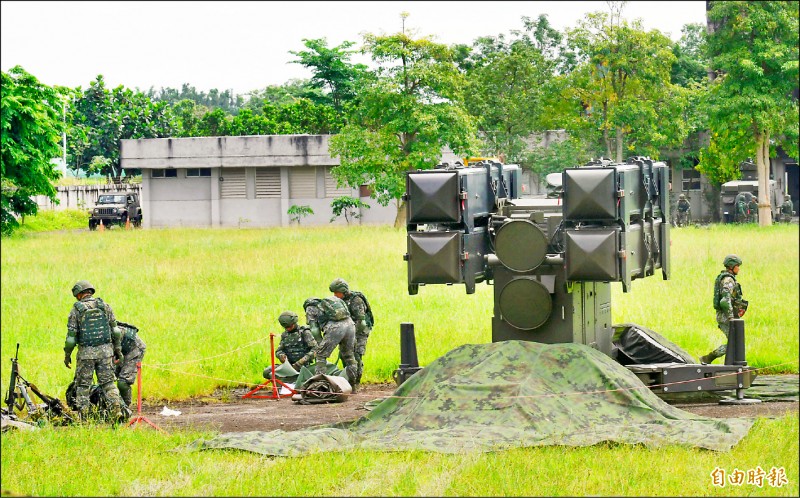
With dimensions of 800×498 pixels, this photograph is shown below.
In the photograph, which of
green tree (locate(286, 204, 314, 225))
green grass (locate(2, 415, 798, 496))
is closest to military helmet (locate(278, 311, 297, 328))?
green grass (locate(2, 415, 798, 496))

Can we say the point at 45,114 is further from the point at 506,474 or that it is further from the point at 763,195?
the point at 506,474

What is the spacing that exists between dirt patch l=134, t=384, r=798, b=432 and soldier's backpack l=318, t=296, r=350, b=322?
108 centimetres

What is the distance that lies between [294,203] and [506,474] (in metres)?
45.1

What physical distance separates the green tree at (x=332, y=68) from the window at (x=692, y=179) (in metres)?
16.5

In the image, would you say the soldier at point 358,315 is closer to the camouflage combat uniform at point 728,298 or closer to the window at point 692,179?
the camouflage combat uniform at point 728,298

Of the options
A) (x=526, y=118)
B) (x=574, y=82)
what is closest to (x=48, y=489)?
(x=574, y=82)

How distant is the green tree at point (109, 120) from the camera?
205ft

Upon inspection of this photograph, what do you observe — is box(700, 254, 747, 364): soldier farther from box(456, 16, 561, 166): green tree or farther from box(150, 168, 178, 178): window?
box(150, 168, 178, 178): window

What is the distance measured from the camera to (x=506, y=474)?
10414mm

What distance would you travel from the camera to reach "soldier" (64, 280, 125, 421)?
14094 millimetres

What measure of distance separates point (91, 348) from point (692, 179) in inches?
1763

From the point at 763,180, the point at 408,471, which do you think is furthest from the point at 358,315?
the point at 763,180

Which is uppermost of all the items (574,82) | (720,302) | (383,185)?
(574,82)

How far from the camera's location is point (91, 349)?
14.1 m
